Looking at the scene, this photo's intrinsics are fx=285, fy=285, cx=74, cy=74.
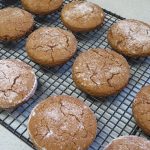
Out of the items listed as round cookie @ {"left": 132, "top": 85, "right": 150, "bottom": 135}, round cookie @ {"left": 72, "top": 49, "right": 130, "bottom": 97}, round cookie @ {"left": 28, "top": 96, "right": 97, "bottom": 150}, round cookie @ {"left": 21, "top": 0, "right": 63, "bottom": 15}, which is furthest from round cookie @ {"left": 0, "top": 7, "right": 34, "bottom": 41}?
round cookie @ {"left": 132, "top": 85, "right": 150, "bottom": 135}

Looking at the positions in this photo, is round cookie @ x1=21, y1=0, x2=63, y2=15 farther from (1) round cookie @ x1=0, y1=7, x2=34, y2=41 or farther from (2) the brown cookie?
(2) the brown cookie

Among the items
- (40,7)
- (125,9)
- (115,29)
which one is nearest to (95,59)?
(115,29)

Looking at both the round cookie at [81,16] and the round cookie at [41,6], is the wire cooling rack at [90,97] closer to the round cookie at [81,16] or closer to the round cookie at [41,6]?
the round cookie at [81,16]

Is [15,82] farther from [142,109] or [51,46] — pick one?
[142,109]

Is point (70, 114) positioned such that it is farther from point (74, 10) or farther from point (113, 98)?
point (74, 10)

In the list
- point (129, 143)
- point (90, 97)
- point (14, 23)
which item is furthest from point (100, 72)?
point (14, 23)
